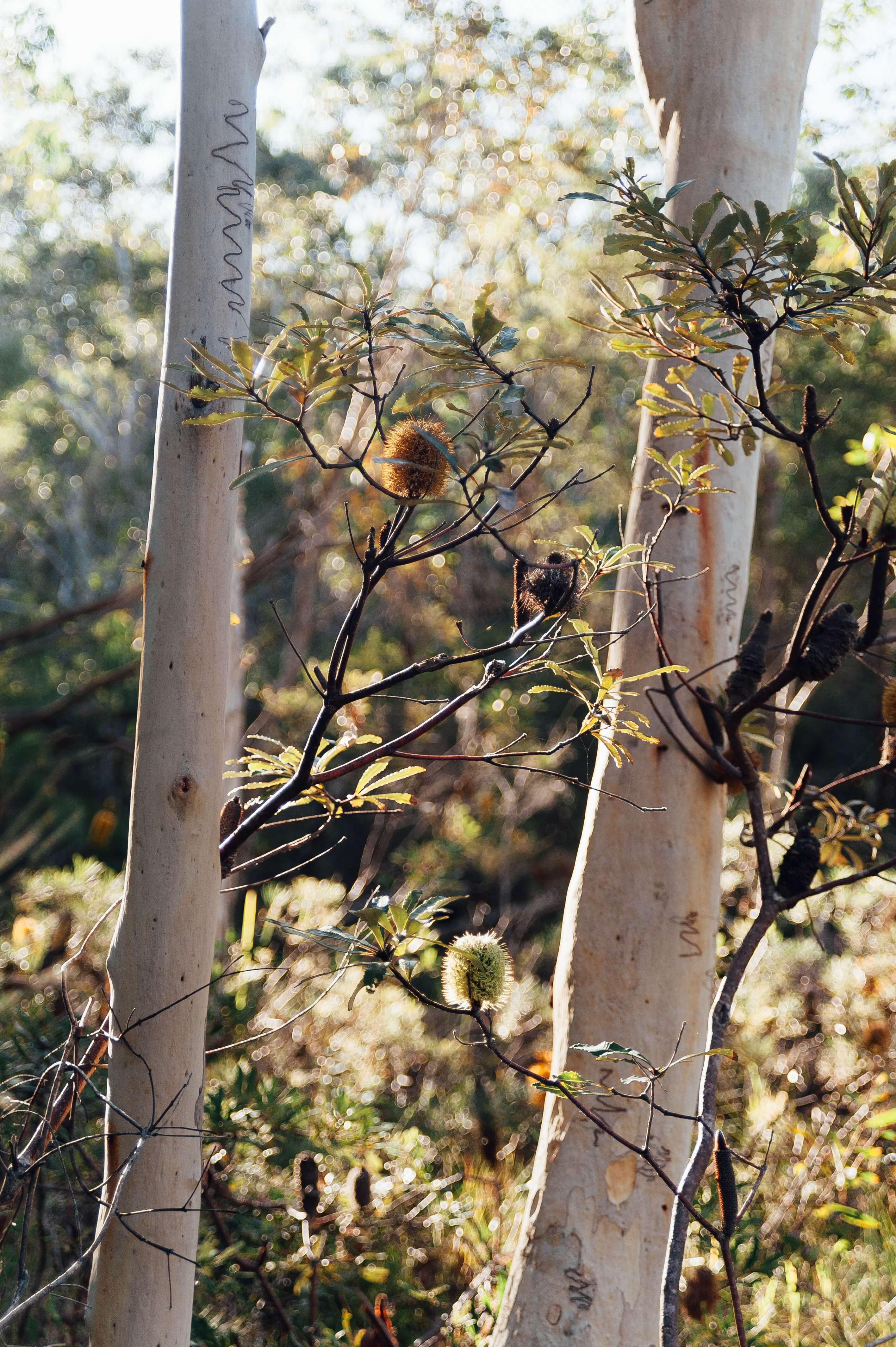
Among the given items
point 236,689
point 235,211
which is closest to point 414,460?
point 235,211

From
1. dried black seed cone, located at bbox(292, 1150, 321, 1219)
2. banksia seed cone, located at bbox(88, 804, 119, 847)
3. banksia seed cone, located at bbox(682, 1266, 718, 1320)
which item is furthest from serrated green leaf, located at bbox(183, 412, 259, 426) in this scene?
banksia seed cone, located at bbox(88, 804, 119, 847)

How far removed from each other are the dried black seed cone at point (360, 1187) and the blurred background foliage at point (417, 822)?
0.22 ft

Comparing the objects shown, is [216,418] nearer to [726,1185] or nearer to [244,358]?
[244,358]

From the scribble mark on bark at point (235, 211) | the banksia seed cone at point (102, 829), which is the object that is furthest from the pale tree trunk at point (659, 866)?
the banksia seed cone at point (102, 829)

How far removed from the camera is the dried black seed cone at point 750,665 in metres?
1.04

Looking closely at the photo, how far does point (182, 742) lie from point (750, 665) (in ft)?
1.96

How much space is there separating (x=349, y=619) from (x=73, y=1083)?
1.62 ft

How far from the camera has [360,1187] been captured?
1.47 m

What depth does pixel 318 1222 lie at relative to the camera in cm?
149

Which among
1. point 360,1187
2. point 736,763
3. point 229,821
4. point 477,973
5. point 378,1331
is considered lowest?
point 378,1331

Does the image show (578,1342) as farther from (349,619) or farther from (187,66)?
(187,66)

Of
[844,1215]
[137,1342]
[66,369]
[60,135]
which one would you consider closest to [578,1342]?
[137,1342]

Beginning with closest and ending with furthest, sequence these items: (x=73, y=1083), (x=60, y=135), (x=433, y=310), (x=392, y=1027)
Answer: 1. (x=433, y=310)
2. (x=73, y=1083)
3. (x=392, y=1027)
4. (x=60, y=135)

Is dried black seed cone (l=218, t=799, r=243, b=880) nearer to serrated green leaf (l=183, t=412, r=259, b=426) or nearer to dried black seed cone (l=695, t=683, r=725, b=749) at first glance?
serrated green leaf (l=183, t=412, r=259, b=426)
